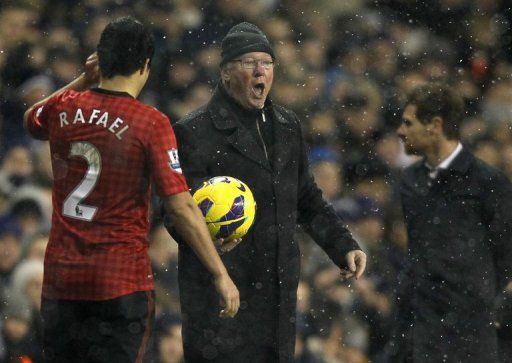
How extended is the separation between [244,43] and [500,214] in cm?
165

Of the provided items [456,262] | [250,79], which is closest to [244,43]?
[250,79]

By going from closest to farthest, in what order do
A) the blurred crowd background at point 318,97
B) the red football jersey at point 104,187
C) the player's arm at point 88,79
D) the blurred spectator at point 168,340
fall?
1. the red football jersey at point 104,187
2. the player's arm at point 88,79
3. the blurred spectator at point 168,340
4. the blurred crowd background at point 318,97

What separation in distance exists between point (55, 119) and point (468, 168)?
8.42ft

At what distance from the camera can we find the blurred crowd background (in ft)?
26.8

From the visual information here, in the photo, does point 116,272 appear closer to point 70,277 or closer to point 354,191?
point 70,277

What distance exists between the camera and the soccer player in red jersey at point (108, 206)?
194 inches

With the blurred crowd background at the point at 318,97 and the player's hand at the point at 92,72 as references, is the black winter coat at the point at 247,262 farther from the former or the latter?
the blurred crowd background at the point at 318,97

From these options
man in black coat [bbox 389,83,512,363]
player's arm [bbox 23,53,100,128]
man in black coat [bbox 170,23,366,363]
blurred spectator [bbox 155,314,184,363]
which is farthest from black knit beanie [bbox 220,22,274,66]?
blurred spectator [bbox 155,314,184,363]

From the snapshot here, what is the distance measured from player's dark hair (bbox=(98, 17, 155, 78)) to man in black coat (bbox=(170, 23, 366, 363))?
965 millimetres

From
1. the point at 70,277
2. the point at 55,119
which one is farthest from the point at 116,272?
the point at 55,119

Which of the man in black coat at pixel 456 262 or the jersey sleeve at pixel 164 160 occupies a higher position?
the jersey sleeve at pixel 164 160

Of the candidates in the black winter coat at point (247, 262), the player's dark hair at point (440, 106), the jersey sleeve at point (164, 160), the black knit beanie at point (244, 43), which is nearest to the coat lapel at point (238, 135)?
the black winter coat at point (247, 262)

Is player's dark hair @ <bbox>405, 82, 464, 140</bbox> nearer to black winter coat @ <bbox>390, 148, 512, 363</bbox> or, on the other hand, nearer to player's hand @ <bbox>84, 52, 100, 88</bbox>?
black winter coat @ <bbox>390, 148, 512, 363</bbox>

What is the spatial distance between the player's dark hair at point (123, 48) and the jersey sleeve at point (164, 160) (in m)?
0.24
